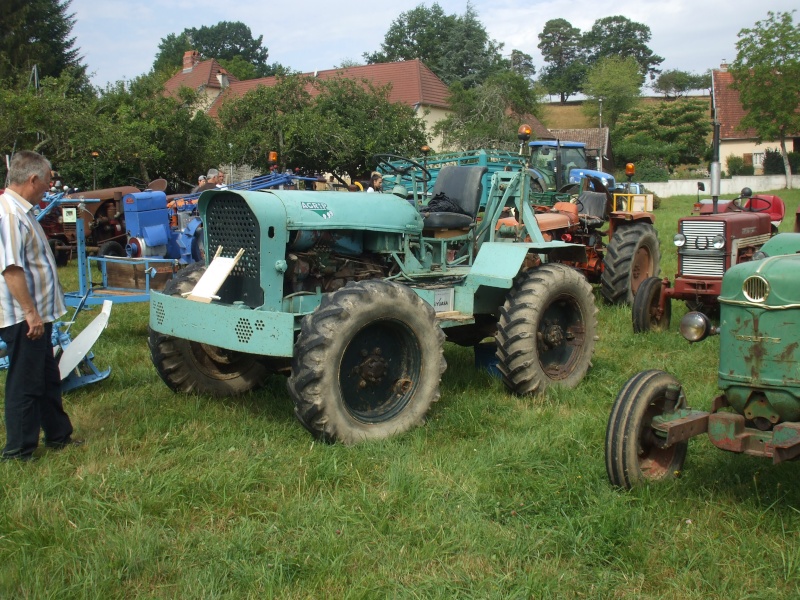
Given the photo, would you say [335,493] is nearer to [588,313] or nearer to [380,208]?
[380,208]

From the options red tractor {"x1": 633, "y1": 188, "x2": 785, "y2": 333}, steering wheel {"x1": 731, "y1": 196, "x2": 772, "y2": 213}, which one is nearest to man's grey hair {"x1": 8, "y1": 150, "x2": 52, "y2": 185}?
red tractor {"x1": 633, "y1": 188, "x2": 785, "y2": 333}

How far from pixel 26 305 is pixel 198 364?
1512mm

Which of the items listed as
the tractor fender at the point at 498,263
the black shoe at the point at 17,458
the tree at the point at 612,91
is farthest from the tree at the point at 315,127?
the tree at the point at 612,91

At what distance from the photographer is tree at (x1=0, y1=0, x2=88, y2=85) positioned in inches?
1210

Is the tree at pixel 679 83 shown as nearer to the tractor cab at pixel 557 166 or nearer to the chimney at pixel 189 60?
the chimney at pixel 189 60

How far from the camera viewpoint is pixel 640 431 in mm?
3891

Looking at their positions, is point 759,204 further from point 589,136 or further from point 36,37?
point 589,136

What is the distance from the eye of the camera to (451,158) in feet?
25.2

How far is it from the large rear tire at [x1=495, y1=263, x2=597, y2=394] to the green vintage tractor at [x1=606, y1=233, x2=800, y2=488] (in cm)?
169

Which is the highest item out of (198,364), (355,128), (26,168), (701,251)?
(355,128)

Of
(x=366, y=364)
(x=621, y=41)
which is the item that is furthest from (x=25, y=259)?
(x=621, y=41)

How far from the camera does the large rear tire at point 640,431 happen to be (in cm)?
380

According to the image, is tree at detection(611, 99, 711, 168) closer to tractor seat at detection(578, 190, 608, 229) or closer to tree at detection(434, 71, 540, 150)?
tree at detection(434, 71, 540, 150)

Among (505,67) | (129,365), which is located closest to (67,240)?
(129,365)
